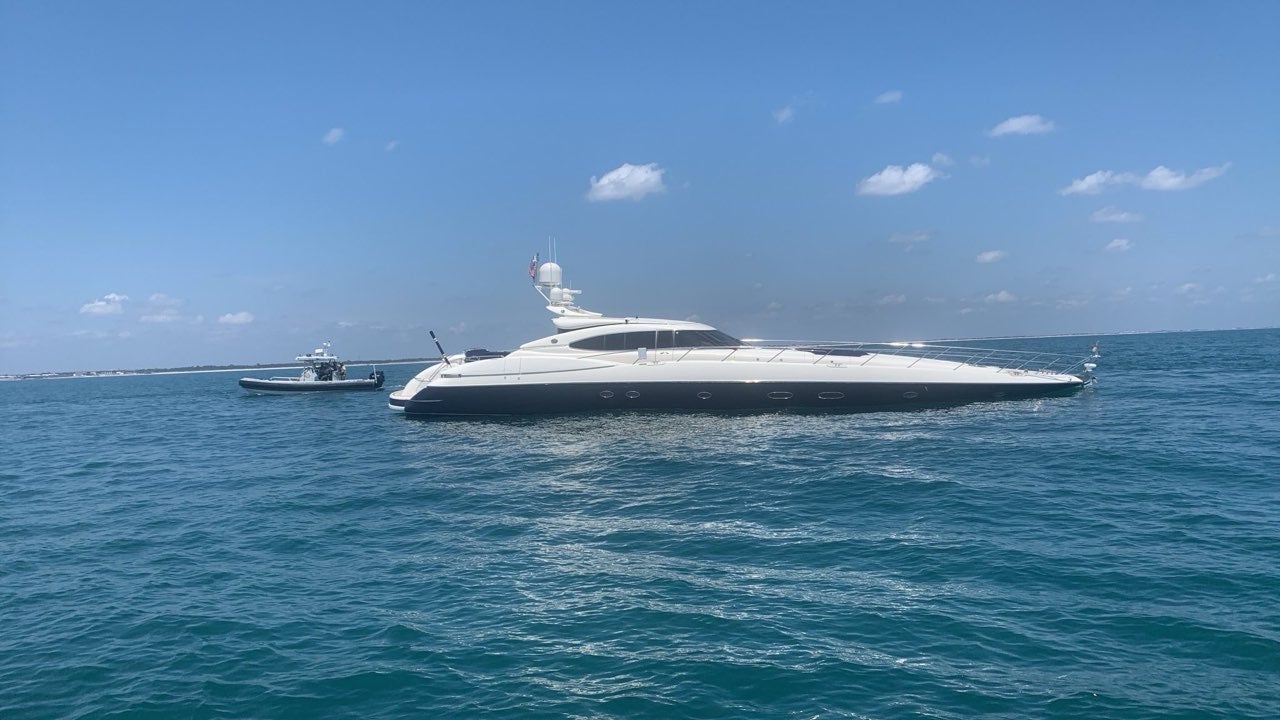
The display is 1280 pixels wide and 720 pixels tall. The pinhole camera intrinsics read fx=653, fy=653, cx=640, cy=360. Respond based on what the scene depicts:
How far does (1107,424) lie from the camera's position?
69.1ft

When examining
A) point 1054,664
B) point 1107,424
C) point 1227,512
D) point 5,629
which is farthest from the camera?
point 1107,424

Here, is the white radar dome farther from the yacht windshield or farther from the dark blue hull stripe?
the dark blue hull stripe

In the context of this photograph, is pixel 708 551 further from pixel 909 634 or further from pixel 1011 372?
pixel 1011 372

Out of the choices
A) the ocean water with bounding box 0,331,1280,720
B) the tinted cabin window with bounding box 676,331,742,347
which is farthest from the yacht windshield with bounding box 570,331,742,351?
the ocean water with bounding box 0,331,1280,720

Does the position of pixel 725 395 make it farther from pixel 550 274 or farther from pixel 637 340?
pixel 550 274

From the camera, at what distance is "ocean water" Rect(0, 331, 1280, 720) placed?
21.7ft

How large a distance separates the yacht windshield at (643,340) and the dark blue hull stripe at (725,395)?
216cm

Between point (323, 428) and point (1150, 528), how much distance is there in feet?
99.4

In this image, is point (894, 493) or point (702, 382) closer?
point (894, 493)

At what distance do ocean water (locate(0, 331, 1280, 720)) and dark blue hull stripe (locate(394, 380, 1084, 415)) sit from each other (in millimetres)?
6529

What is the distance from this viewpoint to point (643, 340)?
28984 millimetres

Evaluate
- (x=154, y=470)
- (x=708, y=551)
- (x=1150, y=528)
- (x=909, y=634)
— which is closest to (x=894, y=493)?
(x=1150, y=528)

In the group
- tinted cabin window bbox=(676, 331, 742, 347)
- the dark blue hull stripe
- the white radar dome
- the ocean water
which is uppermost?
the white radar dome

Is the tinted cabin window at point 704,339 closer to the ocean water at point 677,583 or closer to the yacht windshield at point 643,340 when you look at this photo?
the yacht windshield at point 643,340
